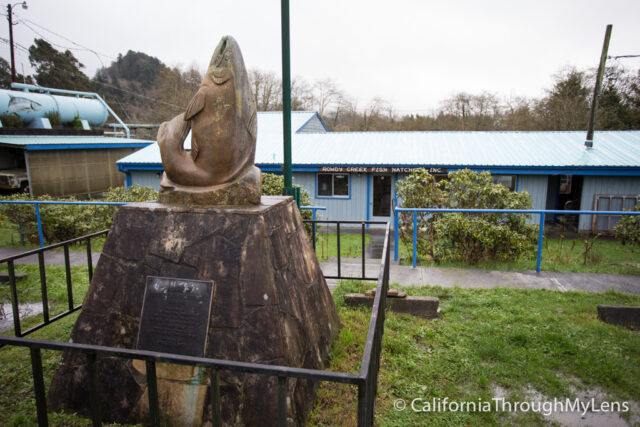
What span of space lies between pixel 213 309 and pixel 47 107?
21.9m

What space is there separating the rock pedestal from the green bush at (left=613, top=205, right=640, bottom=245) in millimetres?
8165

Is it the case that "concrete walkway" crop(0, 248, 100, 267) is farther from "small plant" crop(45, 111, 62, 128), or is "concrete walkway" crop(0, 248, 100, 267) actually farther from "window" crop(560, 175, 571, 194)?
"window" crop(560, 175, 571, 194)

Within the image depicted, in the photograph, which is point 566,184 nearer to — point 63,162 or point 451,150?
point 451,150

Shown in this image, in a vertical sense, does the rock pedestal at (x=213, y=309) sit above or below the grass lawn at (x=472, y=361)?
above

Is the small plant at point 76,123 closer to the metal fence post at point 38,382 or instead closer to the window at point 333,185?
the window at point 333,185

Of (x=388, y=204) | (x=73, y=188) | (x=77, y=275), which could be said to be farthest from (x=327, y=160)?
(x=73, y=188)

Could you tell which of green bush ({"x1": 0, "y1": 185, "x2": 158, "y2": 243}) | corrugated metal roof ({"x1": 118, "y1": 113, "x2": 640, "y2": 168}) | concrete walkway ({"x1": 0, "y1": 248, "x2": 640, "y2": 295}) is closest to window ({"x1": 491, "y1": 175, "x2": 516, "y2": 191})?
corrugated metal roof ({"x1": 118, "y1": 113, "x2": 640, "y2": 168})

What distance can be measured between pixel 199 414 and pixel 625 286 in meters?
6.12

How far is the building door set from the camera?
616 inches

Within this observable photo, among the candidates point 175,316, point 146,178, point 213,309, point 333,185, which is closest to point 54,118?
point 146,178

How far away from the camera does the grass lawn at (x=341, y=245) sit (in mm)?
9086

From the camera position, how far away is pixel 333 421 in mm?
2912

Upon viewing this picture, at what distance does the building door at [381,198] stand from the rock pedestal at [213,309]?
12.5 m

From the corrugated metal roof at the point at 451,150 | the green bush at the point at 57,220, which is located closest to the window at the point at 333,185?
the corrugated metal roof at the point at 451,150
